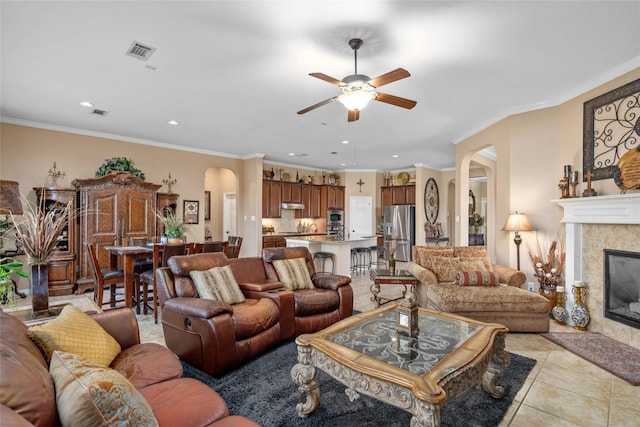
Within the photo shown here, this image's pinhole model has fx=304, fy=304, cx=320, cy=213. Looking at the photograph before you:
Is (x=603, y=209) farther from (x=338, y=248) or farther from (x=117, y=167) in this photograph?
(x=117, y=167)

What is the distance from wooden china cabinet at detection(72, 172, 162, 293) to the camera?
5.10 m

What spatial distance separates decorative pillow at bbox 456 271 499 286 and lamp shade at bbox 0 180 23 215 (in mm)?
6528

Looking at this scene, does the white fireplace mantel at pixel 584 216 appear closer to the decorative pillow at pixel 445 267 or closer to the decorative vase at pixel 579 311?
the decorative vase at pixel 579 311

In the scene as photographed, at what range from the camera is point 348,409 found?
2041mm

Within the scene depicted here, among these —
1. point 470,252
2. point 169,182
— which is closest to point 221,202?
point 169,182

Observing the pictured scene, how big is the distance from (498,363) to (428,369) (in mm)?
854

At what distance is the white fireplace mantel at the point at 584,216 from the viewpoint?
304 cm

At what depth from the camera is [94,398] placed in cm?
94

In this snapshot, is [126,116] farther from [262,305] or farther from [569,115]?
[569,115]

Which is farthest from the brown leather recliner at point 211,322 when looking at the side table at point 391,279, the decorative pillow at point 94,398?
the side table at point 391,279

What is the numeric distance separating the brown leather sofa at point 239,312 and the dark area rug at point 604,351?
2.24m

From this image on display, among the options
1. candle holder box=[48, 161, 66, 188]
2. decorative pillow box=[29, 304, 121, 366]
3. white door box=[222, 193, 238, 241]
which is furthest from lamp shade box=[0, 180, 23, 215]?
white door box=[222, 193, 238, 241]

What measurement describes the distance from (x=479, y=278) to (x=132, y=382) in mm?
3586

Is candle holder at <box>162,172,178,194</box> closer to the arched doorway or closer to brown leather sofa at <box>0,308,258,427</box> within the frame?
the arched doorway
